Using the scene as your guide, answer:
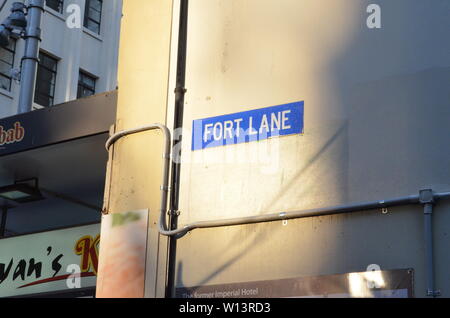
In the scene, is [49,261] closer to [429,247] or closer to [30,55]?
[429,247]

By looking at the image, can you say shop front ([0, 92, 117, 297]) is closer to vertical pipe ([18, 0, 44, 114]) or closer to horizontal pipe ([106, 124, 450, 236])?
horizontal pipe ([106, 124, 450, 236])

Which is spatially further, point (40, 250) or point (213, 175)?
point (40, 250)

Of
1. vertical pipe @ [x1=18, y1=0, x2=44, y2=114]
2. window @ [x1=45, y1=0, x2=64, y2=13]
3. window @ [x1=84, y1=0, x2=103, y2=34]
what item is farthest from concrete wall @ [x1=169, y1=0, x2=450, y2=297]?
window @ [x1=84, y1=0, x2=103, y2=34]

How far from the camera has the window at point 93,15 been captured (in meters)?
31.7

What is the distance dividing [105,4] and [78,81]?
3753 millimetres

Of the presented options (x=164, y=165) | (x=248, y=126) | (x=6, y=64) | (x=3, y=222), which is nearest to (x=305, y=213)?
(x=248, y=126)

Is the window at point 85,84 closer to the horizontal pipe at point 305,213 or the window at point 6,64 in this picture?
the window at point 6,64

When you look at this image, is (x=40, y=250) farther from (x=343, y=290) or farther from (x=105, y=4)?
(x=105, y=4)

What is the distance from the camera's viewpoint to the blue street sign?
27.4ft

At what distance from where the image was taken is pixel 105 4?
3256cm

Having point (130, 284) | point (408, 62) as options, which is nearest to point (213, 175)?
point (130, 284)

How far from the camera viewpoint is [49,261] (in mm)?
12828

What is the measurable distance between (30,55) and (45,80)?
7.42 metres

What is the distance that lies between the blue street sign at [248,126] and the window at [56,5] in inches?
869
